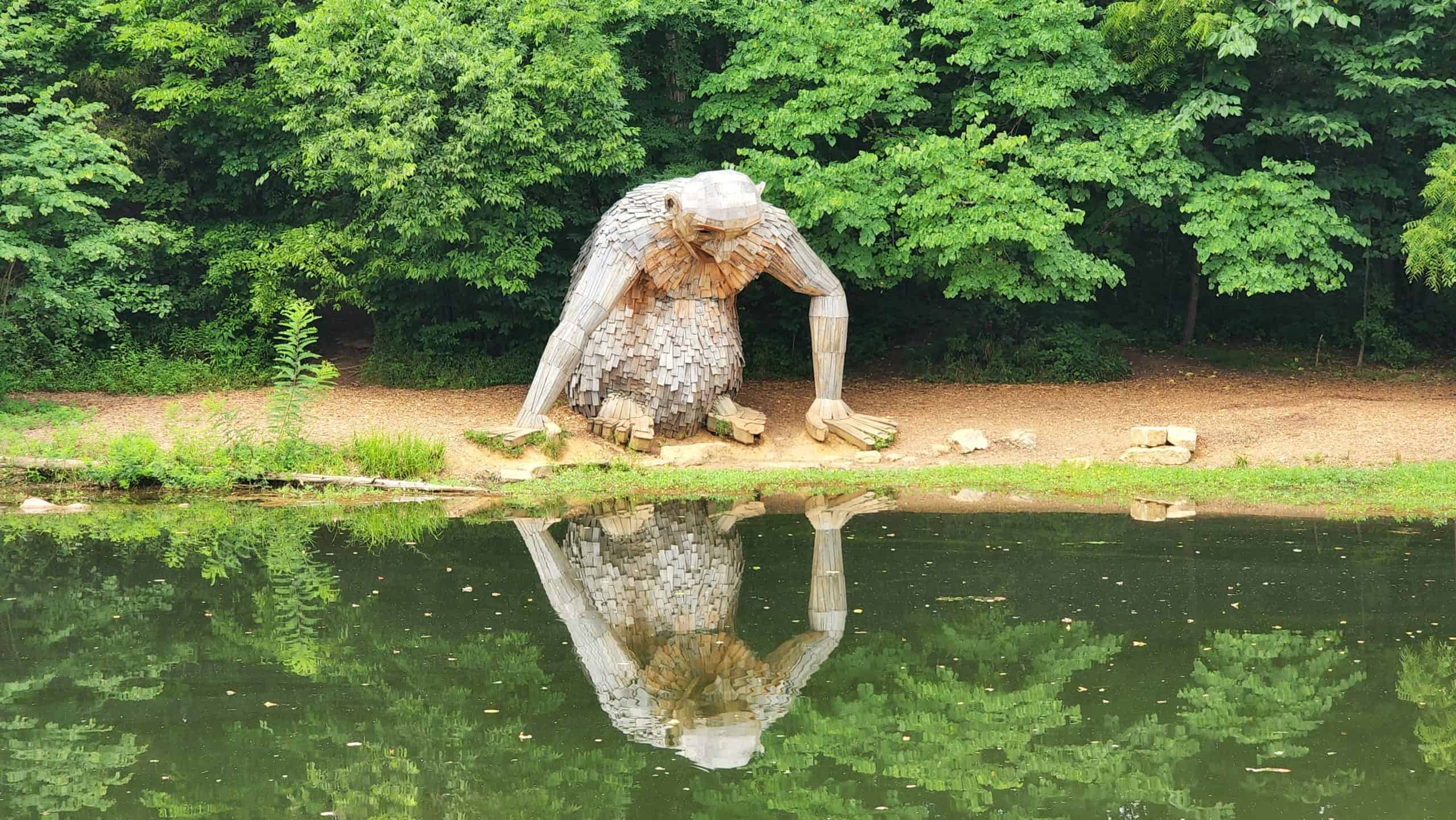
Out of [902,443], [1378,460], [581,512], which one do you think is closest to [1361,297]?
[1378,460]

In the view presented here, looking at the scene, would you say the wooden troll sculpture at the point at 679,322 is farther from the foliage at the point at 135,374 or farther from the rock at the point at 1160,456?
the foliage at the point at 135,374

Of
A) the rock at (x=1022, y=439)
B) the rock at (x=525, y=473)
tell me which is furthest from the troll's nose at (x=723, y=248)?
the rock at (x=1022, y=439)

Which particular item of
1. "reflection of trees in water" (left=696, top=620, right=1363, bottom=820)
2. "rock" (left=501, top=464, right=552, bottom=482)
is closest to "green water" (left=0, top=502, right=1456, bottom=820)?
"reflection of trees in water" (left=696, top=620, right=1363, bottom=820)

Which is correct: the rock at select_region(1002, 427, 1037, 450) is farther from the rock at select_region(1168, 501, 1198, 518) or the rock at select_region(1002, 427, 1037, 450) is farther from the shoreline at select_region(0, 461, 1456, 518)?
the rock at select_region(1168, 501, 1198, 518)

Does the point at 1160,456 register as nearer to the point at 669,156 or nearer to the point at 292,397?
the point at 669,156

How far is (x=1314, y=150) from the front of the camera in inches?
684

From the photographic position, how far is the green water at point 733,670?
596 centimetres

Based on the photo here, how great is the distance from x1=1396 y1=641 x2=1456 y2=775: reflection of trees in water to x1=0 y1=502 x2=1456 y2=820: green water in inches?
0.9

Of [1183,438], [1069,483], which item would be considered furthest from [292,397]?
[1183,438]

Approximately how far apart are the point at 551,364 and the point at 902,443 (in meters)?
3.41

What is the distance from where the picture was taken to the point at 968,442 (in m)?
13.7

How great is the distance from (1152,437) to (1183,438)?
10.6 inches

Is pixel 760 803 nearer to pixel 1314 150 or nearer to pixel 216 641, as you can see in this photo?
pixel 216 641

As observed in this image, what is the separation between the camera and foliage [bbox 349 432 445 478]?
12.5 metres
